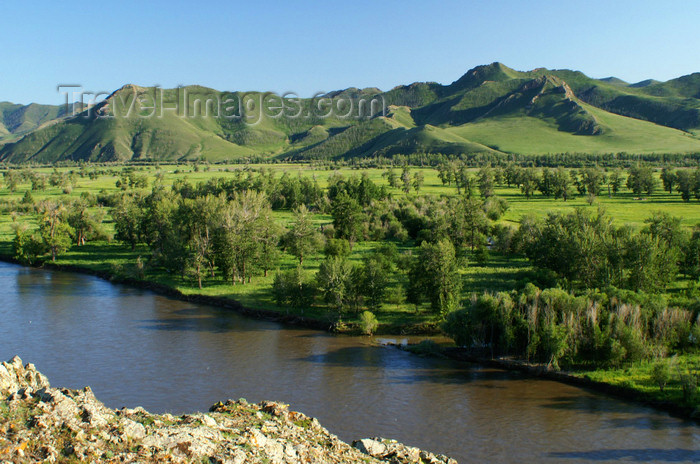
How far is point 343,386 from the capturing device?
118 feet

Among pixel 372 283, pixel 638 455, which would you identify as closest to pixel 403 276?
pixel 372 283

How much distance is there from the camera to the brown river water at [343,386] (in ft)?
94.9

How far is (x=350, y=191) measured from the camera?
115 meters

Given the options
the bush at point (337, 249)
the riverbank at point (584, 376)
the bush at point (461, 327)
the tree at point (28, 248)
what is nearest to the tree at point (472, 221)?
the bush at point (337, 249)

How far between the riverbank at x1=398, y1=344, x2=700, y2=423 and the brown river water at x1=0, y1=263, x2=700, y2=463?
2.52ft

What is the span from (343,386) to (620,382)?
1759 centimetres

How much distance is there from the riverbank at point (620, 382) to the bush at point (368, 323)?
7.12 meters

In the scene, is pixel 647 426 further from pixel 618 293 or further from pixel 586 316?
pixel 618 293

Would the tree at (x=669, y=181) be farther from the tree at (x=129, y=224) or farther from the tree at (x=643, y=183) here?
the tree at (x=129, y=224)

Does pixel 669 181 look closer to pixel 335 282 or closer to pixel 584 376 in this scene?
Result: pixel 335 282

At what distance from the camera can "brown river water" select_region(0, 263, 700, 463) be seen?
28922mm

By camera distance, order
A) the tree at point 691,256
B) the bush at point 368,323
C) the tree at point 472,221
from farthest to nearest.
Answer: the tree at point 472,221 → the tree at point 691,256 → the bush at point 368,323

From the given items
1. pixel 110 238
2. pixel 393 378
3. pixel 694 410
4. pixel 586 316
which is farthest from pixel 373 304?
pixel 110 238

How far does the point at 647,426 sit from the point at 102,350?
1478 inches
